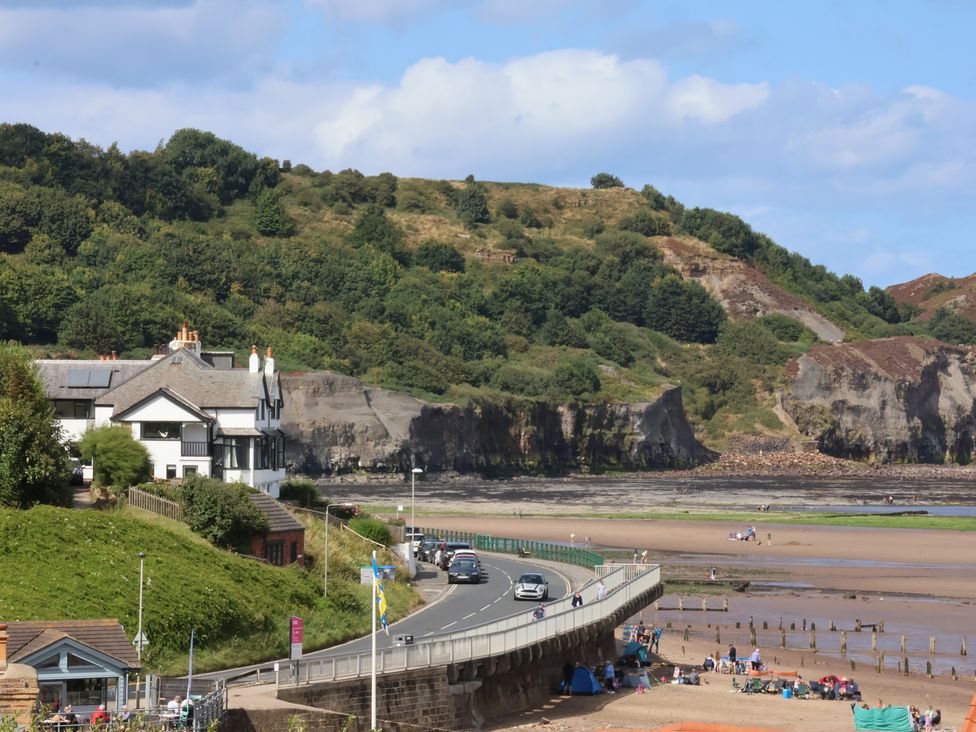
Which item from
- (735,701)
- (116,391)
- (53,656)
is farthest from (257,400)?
(53,656)

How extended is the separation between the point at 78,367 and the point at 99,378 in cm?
172

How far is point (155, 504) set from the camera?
61.7 metres

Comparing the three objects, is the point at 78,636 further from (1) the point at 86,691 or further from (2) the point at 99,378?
(2) the point at 99,378

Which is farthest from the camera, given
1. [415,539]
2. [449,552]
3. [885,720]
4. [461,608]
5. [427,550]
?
[415,539]

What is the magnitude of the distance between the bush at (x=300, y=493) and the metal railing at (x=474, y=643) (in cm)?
2275

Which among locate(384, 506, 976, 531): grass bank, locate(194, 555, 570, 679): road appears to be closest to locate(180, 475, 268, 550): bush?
locate(194, 555, 570, 679): road

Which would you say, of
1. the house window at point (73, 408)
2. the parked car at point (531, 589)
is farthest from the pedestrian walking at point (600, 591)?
the house window at point (73, 408)

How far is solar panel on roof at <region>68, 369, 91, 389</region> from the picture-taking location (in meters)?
74.9

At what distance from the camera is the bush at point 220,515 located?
60.4 metres

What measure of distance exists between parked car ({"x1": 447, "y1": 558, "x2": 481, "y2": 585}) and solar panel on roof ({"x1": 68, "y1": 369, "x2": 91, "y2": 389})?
19954 millimetres

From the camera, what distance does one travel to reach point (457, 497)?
554 feet

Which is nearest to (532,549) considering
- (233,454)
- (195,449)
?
(233,454)

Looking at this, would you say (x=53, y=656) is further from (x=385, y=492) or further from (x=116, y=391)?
(x=385, y=492)

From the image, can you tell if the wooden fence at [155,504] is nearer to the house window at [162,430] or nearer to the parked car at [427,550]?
the house window at [162,430]
